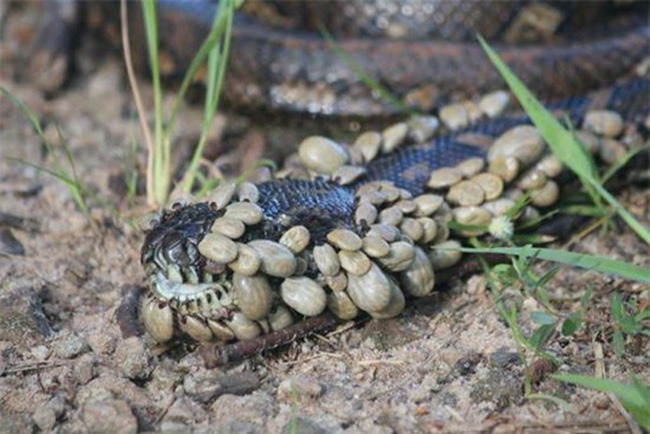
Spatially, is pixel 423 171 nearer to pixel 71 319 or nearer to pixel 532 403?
pixel 532 403

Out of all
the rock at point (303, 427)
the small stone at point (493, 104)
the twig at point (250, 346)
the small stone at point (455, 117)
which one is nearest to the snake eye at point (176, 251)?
the twig at point (250, 346)

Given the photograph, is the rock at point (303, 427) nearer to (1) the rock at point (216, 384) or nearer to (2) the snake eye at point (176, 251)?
(1) the rock at point (216, 384)

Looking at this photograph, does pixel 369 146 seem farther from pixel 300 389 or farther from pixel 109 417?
pixel 109 417

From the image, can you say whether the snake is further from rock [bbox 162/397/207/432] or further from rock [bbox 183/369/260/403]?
rock [bbox 162/397/207/432]

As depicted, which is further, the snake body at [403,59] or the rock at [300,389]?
the snake body at [403,59]

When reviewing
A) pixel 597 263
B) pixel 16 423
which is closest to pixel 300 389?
pixel 16 423

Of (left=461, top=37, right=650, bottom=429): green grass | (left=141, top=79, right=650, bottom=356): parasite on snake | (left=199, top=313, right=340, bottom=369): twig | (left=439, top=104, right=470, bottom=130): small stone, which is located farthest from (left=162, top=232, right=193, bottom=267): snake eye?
(left=439, top=104, right=470, bottom=130): small stone
